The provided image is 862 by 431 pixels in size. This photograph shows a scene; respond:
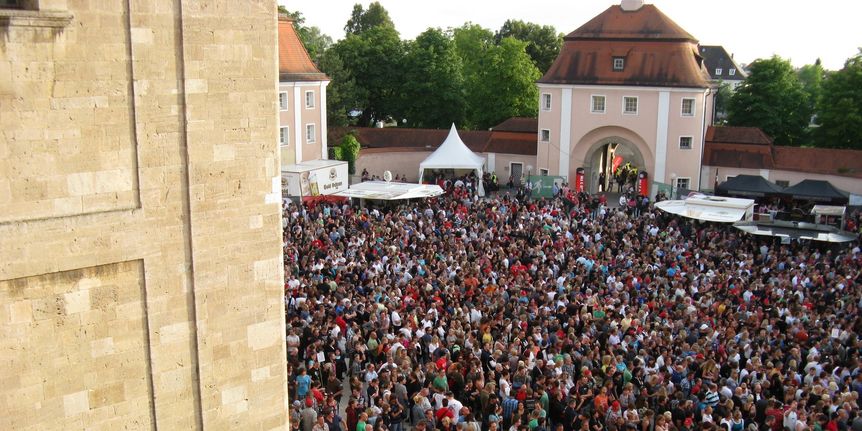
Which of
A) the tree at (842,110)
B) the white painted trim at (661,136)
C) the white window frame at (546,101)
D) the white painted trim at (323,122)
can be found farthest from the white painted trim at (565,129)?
the tree at (842,110)

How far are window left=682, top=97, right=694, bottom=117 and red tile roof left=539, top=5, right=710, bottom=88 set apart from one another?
749 millimetres

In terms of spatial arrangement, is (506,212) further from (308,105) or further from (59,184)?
(59,184)

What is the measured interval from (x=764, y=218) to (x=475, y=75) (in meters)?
29.2

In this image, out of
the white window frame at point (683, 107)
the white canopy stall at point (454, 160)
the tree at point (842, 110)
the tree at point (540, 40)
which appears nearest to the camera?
the white canopy stall at point (454, 160)

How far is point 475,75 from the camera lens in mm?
55625

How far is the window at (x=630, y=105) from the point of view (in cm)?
4056

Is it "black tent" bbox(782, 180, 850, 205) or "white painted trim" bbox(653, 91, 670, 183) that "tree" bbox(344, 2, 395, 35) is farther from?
"black tent" bbox(782, 180, 850, 205)

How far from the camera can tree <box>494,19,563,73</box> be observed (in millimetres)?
64875

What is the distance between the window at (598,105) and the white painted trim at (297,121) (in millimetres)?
14055

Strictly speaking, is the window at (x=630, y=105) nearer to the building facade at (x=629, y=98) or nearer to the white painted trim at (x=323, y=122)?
the building facade at (x=629, y=98)

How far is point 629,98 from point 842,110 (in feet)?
42.3

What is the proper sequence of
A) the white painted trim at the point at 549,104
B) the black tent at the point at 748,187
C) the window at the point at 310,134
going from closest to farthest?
the black tent at the point at 748,187
the window at the point at 310,134
the white painted trim at the point at 549,104

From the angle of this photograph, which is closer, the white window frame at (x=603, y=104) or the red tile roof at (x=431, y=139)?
the white window frame at (x=603, y=104)

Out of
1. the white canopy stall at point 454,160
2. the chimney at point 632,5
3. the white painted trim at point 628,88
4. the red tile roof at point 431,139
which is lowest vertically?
the white canopy stall at point 454,160
